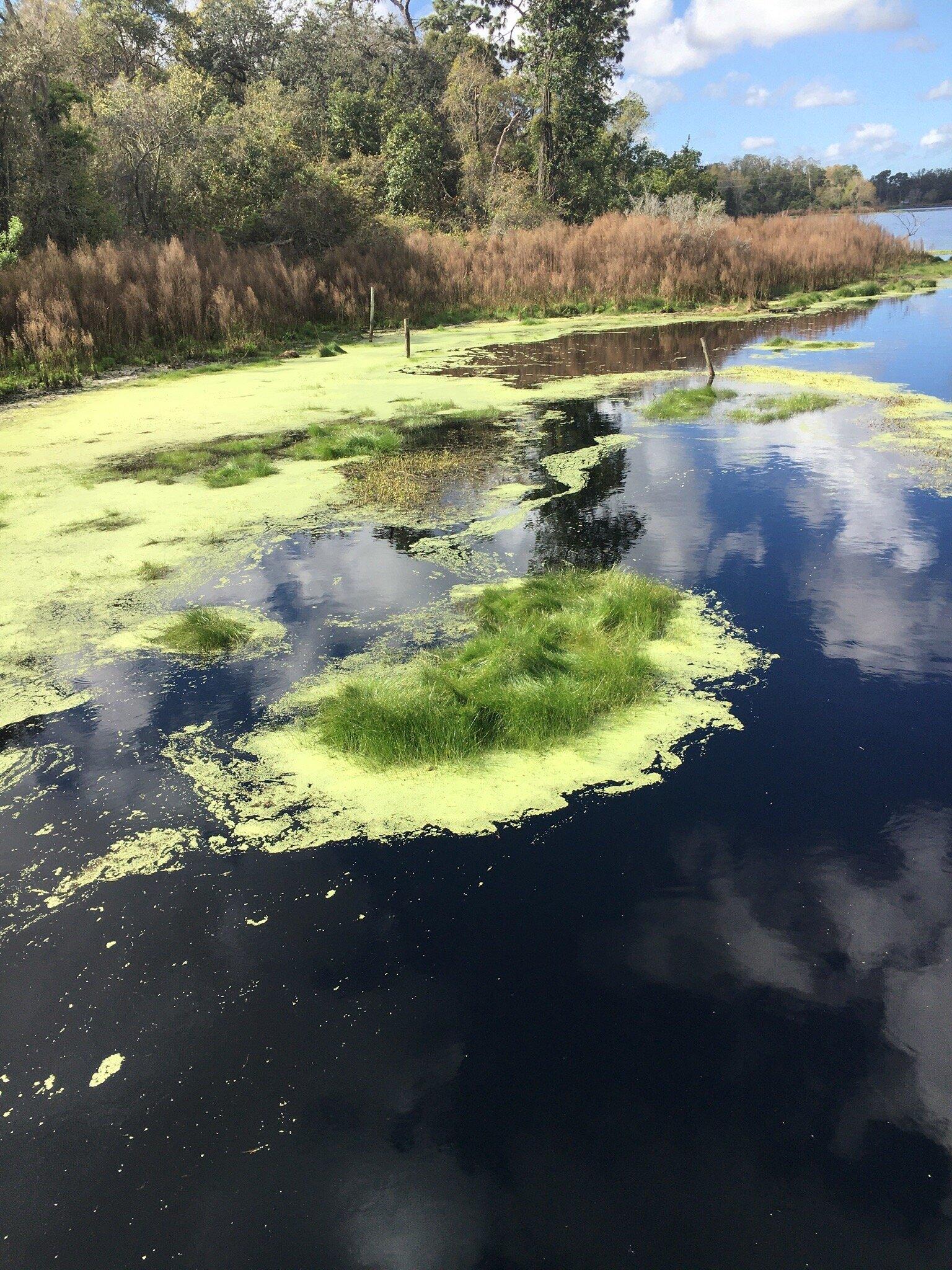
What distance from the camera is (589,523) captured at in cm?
666

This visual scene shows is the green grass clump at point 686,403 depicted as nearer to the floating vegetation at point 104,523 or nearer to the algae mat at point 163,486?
the algae mat at point 163,486

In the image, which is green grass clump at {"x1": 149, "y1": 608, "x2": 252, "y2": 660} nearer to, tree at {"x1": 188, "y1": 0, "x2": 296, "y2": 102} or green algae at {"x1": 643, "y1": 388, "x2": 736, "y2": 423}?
green algae at {"x1": 643, "y1": 388, "x2": 736, "y2": 423}

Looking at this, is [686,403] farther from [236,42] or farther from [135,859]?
[236,42]

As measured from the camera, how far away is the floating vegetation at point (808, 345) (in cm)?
1449

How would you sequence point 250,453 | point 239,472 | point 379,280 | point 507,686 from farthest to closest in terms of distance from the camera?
point 379,280, point 250,453, point 239,472, point 507,686

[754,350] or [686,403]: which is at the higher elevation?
[754,350]

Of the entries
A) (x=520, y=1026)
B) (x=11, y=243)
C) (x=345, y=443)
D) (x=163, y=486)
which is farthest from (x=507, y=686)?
(x=11, y=243)

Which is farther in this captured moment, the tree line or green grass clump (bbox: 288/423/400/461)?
the tree line

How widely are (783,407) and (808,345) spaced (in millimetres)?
5460

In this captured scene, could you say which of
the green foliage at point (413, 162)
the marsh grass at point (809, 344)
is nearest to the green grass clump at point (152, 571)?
the marsh grass at point (809, 344)

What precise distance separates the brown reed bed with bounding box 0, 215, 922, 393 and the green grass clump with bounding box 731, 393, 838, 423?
8921 millimetres

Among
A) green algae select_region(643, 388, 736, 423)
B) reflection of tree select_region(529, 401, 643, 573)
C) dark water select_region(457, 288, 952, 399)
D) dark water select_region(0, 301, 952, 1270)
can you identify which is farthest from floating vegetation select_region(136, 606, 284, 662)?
dark water select_region(457, 288, 952, 399)

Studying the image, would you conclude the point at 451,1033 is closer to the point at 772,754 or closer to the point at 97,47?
the point at 772,754

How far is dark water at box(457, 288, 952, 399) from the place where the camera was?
41.7 ft
